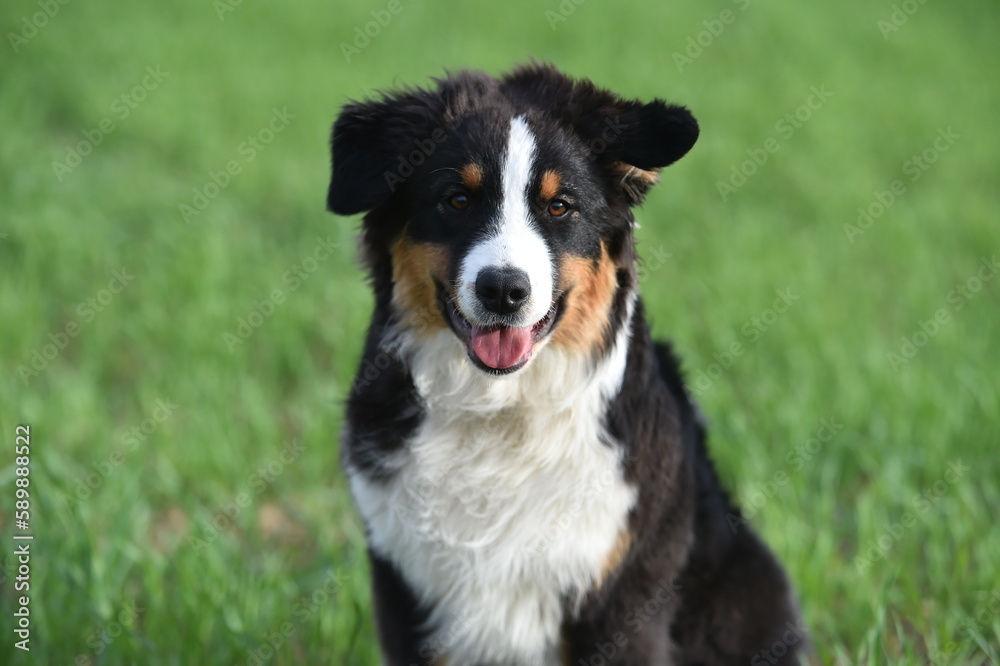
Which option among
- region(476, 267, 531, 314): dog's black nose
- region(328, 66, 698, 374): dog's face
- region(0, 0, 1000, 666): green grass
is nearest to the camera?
region(476, 267, 531, 314): dog's black nose

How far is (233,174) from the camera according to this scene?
329 inches

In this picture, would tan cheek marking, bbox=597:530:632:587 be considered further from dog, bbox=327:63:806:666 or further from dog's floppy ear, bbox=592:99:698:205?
dog's floppy ear, bbox=592:99:698:205

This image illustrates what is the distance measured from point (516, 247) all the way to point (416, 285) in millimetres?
373

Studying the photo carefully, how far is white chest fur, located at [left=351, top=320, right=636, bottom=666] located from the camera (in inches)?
112

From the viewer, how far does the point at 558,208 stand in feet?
8.91

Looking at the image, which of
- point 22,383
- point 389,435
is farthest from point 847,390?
point 22,383

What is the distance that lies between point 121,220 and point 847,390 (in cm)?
544

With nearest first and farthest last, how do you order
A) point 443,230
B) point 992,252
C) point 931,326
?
point 443,230 < point 931,326 < point 992,252

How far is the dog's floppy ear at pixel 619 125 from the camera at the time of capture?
8.84 ft

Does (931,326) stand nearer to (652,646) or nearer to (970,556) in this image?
(970,556)

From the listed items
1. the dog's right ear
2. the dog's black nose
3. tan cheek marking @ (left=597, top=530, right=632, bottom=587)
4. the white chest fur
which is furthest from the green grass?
the dog's black nose

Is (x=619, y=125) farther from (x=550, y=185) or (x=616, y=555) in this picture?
(x=616, y=555)

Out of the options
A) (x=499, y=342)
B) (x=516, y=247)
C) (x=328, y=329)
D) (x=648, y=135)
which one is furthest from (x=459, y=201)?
(x=328, y=329)

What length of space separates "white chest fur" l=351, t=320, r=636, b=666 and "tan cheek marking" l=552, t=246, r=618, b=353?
51 millimetres
